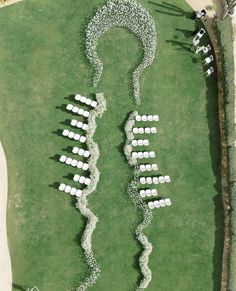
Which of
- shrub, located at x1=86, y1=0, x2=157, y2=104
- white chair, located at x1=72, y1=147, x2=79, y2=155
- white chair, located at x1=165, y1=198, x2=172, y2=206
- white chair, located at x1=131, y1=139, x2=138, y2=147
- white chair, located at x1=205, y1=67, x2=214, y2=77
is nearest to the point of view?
white chair, located at x1=72, y1=147, x2=79, y2=155

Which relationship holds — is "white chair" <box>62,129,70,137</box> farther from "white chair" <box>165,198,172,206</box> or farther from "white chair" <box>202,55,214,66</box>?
"white chair" <box>202,55,214,66</box>

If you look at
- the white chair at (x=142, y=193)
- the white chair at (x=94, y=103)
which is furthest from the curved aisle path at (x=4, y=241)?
the white chair at (x=142, y=193)

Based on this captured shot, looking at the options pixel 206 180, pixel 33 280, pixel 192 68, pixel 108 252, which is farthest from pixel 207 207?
pixel 33 280

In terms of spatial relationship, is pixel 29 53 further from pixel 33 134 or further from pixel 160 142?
pixel 160 142

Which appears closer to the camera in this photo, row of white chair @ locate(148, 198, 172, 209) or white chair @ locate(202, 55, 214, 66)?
row of white chair @ locate(148, 198, 172, 209)

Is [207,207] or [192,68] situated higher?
[192,68]

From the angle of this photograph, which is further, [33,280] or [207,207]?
[207,207]

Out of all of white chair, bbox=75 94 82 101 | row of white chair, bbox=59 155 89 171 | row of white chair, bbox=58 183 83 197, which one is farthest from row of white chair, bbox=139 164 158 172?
white chair, bbox=75 94 82 101
